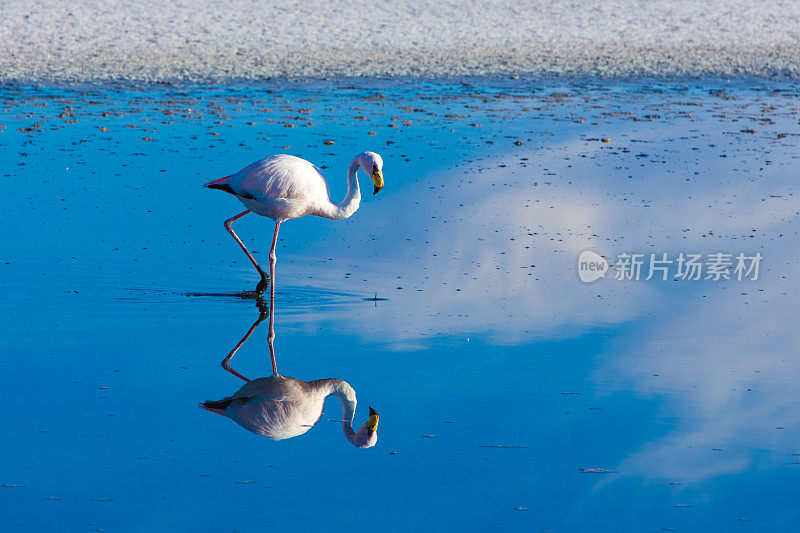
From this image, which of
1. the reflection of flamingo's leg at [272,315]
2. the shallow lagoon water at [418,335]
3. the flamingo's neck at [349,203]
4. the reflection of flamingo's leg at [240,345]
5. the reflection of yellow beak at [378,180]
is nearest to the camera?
the shallow lagoon water at [418,335]

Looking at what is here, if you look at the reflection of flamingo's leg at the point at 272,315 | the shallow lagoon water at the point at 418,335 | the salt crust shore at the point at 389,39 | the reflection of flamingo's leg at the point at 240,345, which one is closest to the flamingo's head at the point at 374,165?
the shallow lagoon water at the point at 418,335

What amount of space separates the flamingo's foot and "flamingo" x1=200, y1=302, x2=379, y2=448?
1606 mm

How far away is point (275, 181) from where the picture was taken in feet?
24.7

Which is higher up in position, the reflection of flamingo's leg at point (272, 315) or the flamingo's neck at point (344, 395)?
the reflection of flamingo's leg at point (272, 315)

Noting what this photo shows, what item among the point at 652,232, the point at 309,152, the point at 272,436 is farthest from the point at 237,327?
the point at 309,152

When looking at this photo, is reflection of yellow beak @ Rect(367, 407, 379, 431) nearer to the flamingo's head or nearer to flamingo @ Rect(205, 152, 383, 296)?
flamingo @ Rect(205, 152, 383, 296)

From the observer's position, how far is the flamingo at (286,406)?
499 cm

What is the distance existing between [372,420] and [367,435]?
0.18m

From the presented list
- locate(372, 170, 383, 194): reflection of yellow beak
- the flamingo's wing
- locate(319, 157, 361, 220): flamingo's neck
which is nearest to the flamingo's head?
locate(372, 170, 383, 194): reflection of yellow beak

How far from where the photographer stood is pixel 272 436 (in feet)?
16.2

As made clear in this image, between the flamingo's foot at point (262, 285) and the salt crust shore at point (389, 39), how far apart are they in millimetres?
10123

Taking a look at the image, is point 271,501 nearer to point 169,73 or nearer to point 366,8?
point 169,73

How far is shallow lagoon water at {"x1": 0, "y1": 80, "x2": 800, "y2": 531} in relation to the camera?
14.5 ft

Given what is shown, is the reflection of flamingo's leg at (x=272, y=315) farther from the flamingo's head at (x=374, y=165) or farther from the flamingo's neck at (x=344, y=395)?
the flamingo's head at (x=374, y=165)
